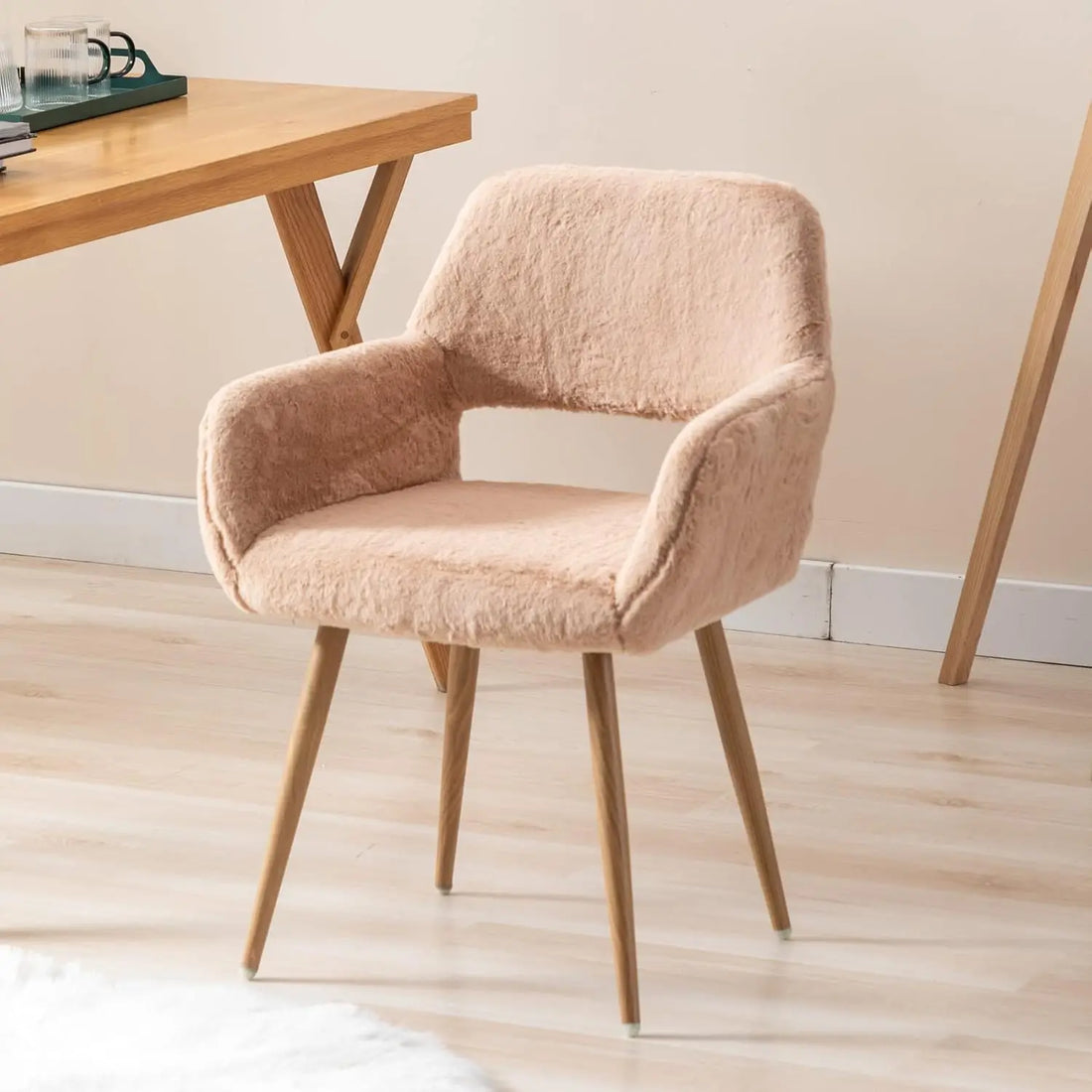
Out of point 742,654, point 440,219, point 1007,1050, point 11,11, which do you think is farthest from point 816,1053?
point 11,11

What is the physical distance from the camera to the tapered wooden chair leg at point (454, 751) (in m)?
1.85

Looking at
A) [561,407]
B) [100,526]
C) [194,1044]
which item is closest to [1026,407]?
[561,407]

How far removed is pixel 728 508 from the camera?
5.02 feet

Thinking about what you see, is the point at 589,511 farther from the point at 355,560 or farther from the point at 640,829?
the point at 640,829

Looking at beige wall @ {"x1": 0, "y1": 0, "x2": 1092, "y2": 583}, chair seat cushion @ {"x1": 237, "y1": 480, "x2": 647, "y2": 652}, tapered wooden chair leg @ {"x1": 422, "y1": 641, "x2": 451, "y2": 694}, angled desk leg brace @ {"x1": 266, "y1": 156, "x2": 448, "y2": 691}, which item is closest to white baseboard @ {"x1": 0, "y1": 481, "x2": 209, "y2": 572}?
beige wall @ {"x1": 0, "y1": 0, "x2": 1092, "y2": 583}

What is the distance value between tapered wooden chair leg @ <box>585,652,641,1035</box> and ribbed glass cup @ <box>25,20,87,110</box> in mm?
1010

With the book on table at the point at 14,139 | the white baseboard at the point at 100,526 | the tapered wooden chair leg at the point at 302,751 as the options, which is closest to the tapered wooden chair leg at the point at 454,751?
the tapered wooden chair leg at the point at 302,751

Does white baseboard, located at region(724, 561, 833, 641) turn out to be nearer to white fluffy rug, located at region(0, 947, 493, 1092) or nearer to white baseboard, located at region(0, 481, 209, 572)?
white baseboard, located at region(0, 481, 209, 572)

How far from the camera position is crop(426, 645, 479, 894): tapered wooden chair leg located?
6.06ft

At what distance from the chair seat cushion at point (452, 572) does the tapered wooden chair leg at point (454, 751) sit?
0.61ft

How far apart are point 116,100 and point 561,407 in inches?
27.5

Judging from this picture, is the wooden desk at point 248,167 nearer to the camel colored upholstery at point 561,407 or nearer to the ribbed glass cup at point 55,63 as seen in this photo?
the ribbed glass cup at point 55,63

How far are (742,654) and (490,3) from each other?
1.00m

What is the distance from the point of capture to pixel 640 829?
207cm
